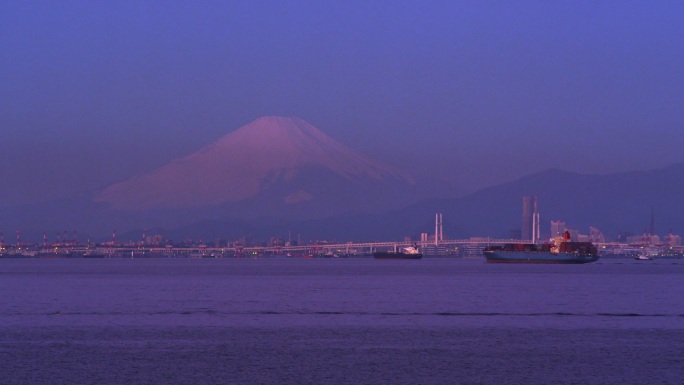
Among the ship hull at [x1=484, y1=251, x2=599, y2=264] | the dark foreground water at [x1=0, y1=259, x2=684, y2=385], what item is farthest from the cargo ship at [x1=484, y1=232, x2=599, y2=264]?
the dark foreground water at [x1=0, y1=259, x2=684, y2=385]

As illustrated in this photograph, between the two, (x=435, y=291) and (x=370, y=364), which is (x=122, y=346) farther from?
(x=435, y=291)

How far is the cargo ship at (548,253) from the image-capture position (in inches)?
5950

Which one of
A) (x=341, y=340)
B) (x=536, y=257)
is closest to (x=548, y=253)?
(x=536, y=257)

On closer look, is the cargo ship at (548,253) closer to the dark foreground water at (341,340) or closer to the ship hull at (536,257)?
the ship hull at (536,257)

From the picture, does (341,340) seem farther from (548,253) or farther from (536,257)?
(536,257)

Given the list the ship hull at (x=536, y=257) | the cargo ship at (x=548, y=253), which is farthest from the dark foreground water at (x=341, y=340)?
the cargo ship at (x=548, y=253)

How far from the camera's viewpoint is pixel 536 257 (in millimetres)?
152625

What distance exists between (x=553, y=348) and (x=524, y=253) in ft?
414

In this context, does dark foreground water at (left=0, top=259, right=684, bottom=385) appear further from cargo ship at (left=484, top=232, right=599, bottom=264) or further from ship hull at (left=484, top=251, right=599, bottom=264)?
cargo ship at (left=484, top=232, right=599, bottom=264)

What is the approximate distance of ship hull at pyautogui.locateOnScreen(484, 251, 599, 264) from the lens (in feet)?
495

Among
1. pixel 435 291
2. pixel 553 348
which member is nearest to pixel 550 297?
pixel 435 291

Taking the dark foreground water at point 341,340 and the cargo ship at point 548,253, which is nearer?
the dark foreground water at point 341,340

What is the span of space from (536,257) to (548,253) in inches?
76.7

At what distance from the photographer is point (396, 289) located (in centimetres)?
6606
